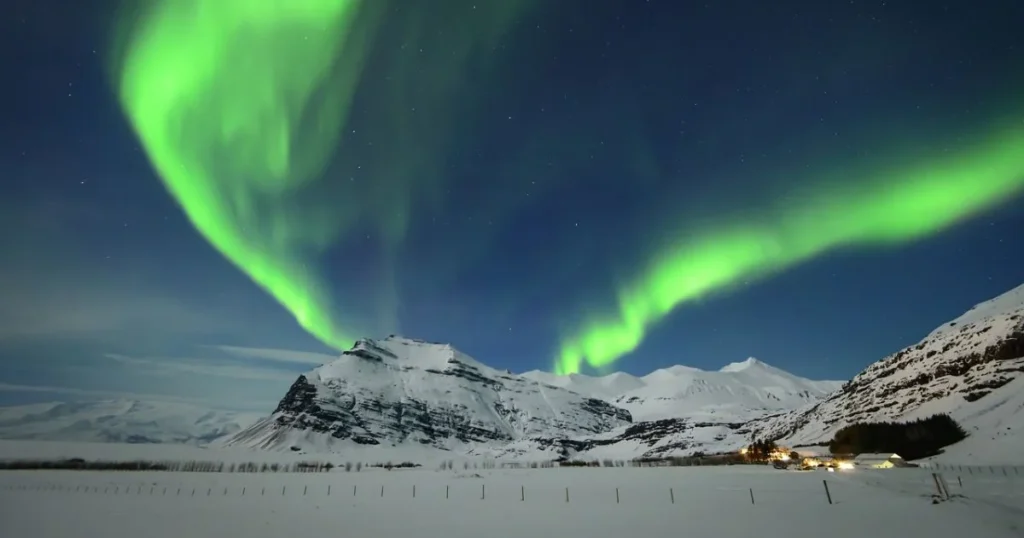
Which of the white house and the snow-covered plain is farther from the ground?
the white house

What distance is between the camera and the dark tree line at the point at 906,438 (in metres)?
151

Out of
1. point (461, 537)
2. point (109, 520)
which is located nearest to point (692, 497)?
point (461, 537)

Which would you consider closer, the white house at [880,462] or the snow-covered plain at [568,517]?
the snow-covered plain at [568,517]

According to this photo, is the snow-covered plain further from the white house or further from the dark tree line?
the dark tree line

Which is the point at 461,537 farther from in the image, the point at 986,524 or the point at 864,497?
the point at 864,497

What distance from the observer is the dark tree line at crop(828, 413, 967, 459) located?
495 feet

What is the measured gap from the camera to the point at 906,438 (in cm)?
15375

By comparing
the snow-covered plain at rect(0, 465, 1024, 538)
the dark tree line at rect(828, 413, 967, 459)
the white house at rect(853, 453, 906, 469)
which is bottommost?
the snow-covered plain at rect(0, 465, 1024, 538)

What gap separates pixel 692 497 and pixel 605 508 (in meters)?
11.5

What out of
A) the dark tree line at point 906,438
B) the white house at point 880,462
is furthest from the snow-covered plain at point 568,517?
the dark tree line at point 906,438

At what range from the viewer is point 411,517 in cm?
Answer: 3494

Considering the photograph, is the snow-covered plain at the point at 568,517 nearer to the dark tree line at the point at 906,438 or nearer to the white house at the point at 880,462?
the white house at the point at 880,462

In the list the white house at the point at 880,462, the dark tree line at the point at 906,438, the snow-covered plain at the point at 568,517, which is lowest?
the snow-covered plain at the point at 568,517

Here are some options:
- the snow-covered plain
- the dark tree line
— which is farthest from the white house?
the dark tree line
